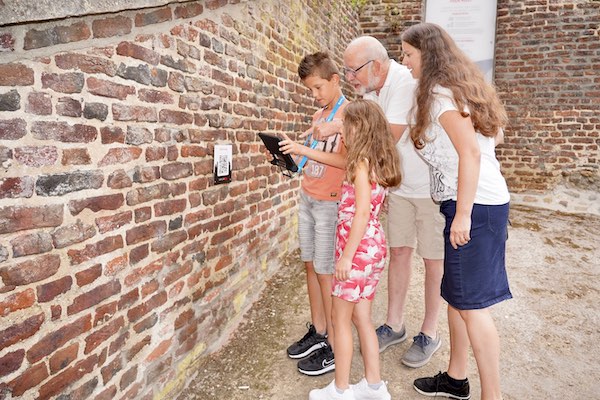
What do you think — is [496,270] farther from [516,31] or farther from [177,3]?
[516,31]

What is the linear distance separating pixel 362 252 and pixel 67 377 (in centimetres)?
136

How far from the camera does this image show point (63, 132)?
4.85 feet

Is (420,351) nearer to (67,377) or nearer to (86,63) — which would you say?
(67,377)

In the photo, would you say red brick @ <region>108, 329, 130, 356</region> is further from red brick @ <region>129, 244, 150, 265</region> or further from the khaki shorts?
the khaki shorts

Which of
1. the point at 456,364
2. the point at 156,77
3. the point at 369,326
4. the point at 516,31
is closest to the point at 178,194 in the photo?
the point at 156,77

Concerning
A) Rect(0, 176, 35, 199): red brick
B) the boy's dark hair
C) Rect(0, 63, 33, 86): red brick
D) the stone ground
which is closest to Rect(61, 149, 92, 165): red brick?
Rect(0, 176, 35, 199): red brick

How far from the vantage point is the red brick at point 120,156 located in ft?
5.56

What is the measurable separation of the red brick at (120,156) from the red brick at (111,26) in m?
0.45

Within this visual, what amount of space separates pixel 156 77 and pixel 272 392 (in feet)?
5.98

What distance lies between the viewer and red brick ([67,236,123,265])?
157cm

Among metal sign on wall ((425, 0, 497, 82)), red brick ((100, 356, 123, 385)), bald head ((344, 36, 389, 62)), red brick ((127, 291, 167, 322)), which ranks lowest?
red brick ((100, 356, 123, 385))

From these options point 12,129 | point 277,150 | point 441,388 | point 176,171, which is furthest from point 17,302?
point 441,388

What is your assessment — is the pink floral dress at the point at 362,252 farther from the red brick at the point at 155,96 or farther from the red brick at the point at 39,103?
the red brick at the point at 39,103

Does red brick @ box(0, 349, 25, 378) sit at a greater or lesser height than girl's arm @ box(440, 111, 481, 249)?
lesser
